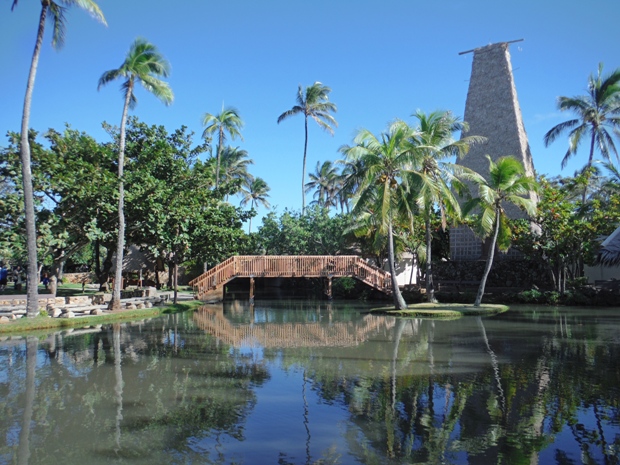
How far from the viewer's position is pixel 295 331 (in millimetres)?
15695

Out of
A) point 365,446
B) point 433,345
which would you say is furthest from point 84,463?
point 433,345

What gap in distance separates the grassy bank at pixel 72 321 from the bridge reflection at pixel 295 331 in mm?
1917

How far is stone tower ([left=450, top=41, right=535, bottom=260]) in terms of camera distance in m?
29.2

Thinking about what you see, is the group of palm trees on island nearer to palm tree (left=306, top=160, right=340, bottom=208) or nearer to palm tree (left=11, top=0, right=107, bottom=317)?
palm tree (left=11, top=0, right=107, bottom=317)

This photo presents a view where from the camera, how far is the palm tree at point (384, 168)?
18.9 m

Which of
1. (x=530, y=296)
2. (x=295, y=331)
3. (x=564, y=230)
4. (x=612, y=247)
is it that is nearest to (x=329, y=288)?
(x=530, y=296)

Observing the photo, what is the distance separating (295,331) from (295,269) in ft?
43.8

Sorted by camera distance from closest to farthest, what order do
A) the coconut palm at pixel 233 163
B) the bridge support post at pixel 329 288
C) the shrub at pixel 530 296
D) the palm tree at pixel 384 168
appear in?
1. the palm tree at pixel 384 168
2. the shrub at pixel 530 296
3. the bridge support post at pixel 329 288
4. the coconut palm at pixel 233 163

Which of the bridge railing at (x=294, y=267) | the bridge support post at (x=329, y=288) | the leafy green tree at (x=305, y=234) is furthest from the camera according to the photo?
the leafy green tree at (x=305, y=234)

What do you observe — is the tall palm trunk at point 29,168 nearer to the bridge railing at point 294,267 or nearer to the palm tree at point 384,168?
the palm tree at point 384,168

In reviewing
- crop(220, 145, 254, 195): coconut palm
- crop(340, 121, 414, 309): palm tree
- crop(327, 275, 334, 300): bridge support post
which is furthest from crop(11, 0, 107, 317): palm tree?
crop(220, 145, 254, 195): coconut palm

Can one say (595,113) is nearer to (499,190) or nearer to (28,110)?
(499,190)

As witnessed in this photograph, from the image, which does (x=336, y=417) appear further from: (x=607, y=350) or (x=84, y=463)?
(x=607, y=350)

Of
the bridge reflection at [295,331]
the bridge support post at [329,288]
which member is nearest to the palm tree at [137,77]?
the bridge reflection at [295,331]
